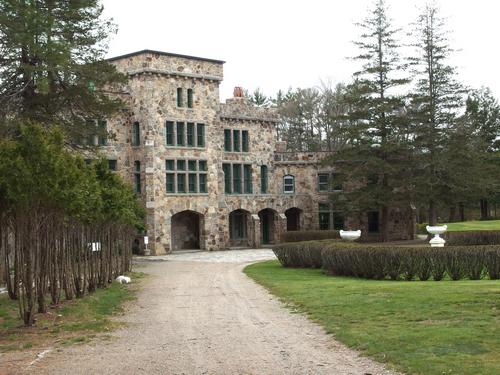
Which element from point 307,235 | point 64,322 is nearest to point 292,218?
point 307,235

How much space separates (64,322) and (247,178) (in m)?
35.5

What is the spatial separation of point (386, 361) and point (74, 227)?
42.1 ft

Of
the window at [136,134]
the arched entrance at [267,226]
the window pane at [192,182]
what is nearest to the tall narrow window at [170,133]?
the window at [136,134]

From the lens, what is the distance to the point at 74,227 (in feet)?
67.9

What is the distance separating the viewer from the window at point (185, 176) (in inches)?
1770

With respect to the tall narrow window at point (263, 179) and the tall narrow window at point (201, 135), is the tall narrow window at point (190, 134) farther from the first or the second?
the tall narrow window at point (263, 179)

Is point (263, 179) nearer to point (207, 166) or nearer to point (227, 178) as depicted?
point (227, 178)

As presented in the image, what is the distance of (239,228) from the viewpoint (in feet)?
167

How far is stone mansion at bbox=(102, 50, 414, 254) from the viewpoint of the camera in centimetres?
4397

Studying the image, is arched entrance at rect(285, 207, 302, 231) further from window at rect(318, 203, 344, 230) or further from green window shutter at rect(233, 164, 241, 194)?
green window shutter at rect(233, 164, 241, 194)

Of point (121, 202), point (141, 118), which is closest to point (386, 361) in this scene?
point (121, 202)

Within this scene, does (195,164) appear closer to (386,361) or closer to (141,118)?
(141,118)

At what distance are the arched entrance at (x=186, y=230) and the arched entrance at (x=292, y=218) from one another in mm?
8846

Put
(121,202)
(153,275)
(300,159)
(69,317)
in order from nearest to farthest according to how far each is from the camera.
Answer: (69,317) → (121,202) → (153,275) → (300,159)
